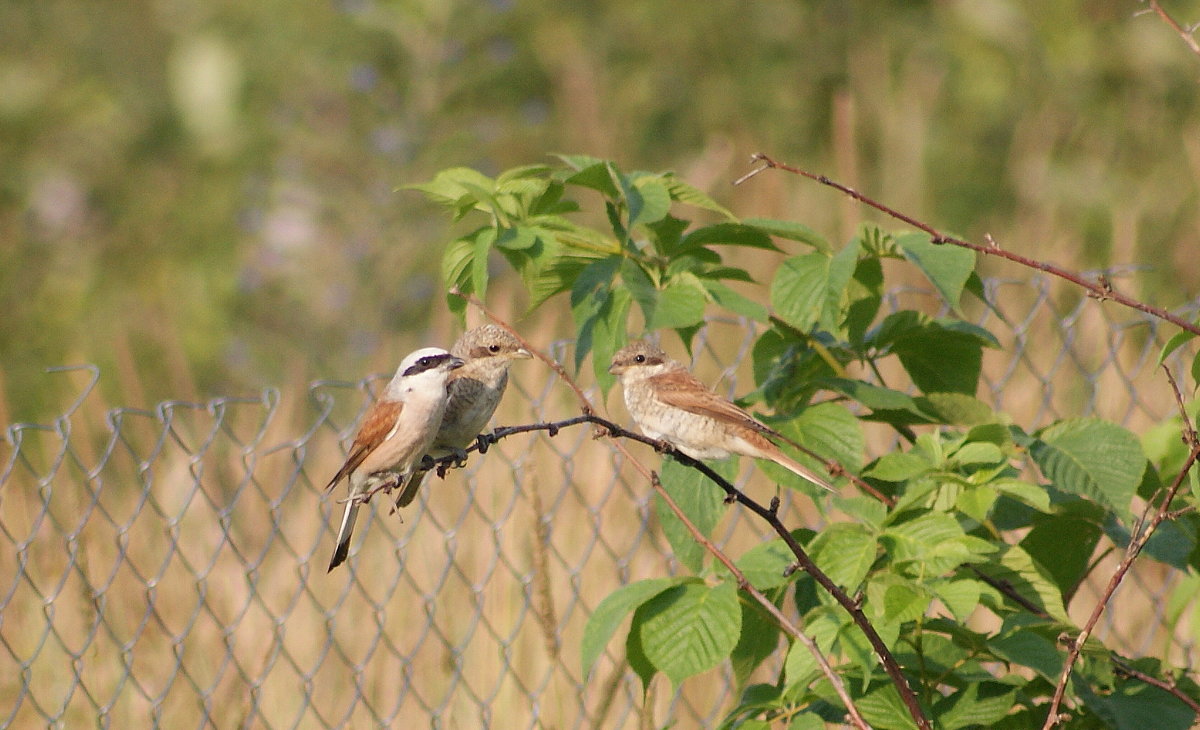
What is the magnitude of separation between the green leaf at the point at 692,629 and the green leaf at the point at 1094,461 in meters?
0.68

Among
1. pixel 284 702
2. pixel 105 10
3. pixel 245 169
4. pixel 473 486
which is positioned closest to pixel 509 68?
pixel 245 169

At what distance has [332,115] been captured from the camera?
752cm

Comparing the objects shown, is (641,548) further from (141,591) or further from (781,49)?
(781,49)

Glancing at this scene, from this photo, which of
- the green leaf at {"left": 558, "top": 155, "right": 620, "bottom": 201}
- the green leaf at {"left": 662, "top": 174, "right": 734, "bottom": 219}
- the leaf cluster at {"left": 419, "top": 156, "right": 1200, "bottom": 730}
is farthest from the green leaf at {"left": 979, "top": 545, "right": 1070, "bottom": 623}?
the green leaf at {"left": 558, "top": 155, "right": 620, "bottom": 201}

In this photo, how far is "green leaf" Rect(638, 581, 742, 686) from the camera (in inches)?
87.1

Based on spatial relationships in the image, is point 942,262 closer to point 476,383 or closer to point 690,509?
point 690,509

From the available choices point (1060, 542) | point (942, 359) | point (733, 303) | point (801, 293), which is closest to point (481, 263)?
point (733, 303)

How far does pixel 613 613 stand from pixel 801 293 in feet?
2.25

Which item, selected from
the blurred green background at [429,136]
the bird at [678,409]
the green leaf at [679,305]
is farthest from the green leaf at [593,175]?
the blurred green background at [429,136]

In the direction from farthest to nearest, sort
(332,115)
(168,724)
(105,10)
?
(105,10) → (332,115) → (168,724)

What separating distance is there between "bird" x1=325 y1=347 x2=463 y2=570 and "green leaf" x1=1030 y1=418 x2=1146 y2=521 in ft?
4.27

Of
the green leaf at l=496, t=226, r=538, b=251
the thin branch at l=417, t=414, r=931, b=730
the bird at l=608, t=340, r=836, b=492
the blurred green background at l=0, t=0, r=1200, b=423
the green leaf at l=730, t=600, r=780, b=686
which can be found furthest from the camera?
Result: the blurred green background at l=0, t=0, r=1200, b=423

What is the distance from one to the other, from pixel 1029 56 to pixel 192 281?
5.89 m

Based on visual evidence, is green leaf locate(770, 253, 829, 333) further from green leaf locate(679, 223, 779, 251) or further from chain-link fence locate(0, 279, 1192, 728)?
chain-link fence locate(0, 279, 1192, 728)
